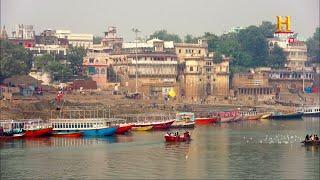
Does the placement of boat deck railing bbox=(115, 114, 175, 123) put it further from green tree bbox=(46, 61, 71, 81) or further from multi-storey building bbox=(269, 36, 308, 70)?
multi-storey building bbox=(269, 36, 308, 70)

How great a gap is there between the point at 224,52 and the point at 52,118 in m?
27.0

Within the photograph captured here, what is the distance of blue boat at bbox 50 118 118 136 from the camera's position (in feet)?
168

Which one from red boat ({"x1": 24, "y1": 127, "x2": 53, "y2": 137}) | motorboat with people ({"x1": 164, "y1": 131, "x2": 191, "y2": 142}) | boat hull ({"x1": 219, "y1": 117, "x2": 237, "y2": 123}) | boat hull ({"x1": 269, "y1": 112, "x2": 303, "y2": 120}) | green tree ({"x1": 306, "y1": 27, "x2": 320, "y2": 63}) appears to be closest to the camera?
motorboat with people ({"x1": 164, "y1": 131, "x2": 191, "y2": 142})

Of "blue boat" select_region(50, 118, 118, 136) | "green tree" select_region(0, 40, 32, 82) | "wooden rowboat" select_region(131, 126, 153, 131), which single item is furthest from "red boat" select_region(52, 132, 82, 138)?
"green tree" select_region(0, 40, 32, 82)

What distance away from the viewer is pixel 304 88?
262 feet

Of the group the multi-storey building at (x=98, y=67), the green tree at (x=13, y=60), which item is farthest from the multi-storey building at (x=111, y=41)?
the green tree at (x=13, y=60)

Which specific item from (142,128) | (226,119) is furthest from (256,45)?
(142,128)

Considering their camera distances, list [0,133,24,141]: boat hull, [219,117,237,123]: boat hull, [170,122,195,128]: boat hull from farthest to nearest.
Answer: [219,117,237,123]: boat hull, [170,122,195,128]: boat hull, [0,133,24,141]: boat hull

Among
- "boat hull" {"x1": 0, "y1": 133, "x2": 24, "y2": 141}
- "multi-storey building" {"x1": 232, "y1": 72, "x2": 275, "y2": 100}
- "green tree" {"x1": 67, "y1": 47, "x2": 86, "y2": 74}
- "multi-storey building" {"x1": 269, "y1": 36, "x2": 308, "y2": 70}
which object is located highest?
"multi-storey building" {"x1": 269, "y1": 36, "x2": 308, "y2": 70}

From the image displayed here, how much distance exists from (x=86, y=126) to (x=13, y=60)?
15.2m

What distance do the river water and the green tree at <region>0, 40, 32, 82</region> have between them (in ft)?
50.6

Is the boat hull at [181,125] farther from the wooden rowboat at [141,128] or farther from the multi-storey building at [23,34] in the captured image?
the multi-storey building at [23,34]

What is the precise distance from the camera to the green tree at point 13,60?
64688 millimetres

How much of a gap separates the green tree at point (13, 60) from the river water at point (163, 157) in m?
15.4
